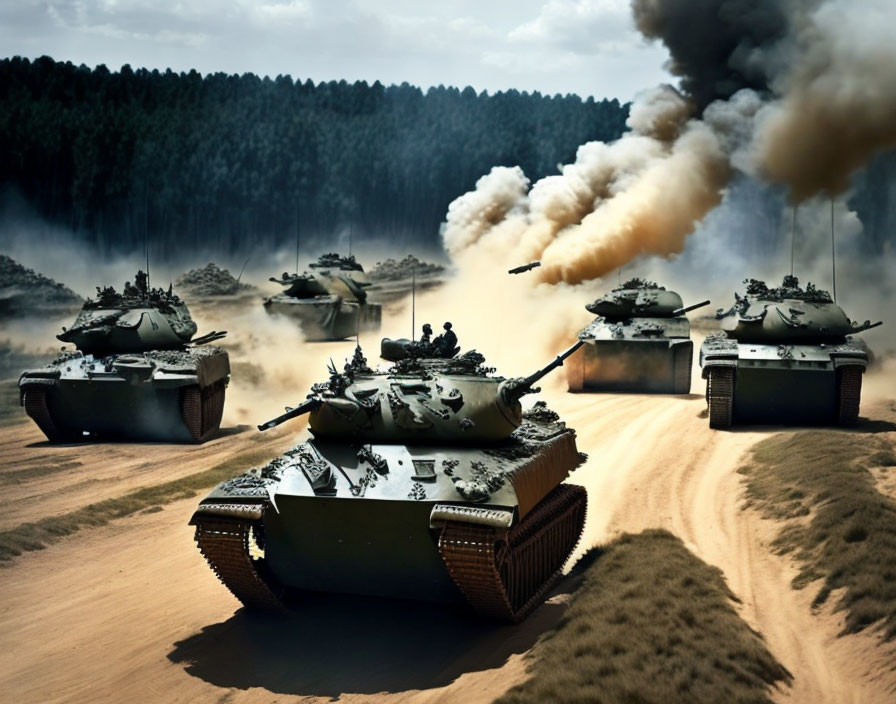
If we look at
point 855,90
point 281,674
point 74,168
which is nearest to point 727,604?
point 281,674

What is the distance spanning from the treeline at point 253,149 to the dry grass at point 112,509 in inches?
1254

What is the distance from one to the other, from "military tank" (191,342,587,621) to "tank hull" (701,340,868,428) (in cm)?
926

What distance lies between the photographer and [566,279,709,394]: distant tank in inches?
1001

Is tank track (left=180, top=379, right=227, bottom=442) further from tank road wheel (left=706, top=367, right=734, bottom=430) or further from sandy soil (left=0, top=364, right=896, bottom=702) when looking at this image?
tank road wheel (left=706, top=367, right=734, bottom=430)

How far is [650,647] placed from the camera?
9.13 m

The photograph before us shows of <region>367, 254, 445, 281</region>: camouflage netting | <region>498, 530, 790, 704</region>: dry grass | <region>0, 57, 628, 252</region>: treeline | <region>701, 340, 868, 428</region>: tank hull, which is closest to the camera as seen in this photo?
<region>498, 530, 790, 704</region>: dry grass

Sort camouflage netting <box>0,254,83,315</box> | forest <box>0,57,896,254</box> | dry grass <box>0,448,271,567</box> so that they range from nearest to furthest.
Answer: dry grass <box>0,448,271,567</box> → camouflage netting <box>0,254,83,315</box> → forest <box>0,57,896,254</box>

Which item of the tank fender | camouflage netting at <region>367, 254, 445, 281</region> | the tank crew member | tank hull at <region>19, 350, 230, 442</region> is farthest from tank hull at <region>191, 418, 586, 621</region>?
camouflage netting at <region>367, 254, 445, 281</region>

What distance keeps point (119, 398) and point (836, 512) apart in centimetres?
1362

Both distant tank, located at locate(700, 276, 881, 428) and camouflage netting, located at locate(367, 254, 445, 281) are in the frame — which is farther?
camouflage netting, located at locate(367, 254, 445, 281)

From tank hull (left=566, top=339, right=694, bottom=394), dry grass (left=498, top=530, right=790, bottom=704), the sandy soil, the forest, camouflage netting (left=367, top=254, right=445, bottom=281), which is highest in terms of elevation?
the forest

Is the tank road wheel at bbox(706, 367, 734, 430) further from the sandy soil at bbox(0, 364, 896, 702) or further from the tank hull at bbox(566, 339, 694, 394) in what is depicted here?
the tank hull at bbox(566, 339, 694, 394)

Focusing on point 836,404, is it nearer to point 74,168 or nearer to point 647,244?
point 647,244

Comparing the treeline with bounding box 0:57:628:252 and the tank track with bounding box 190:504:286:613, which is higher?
the treeline with bounding box 0:57:628:252
